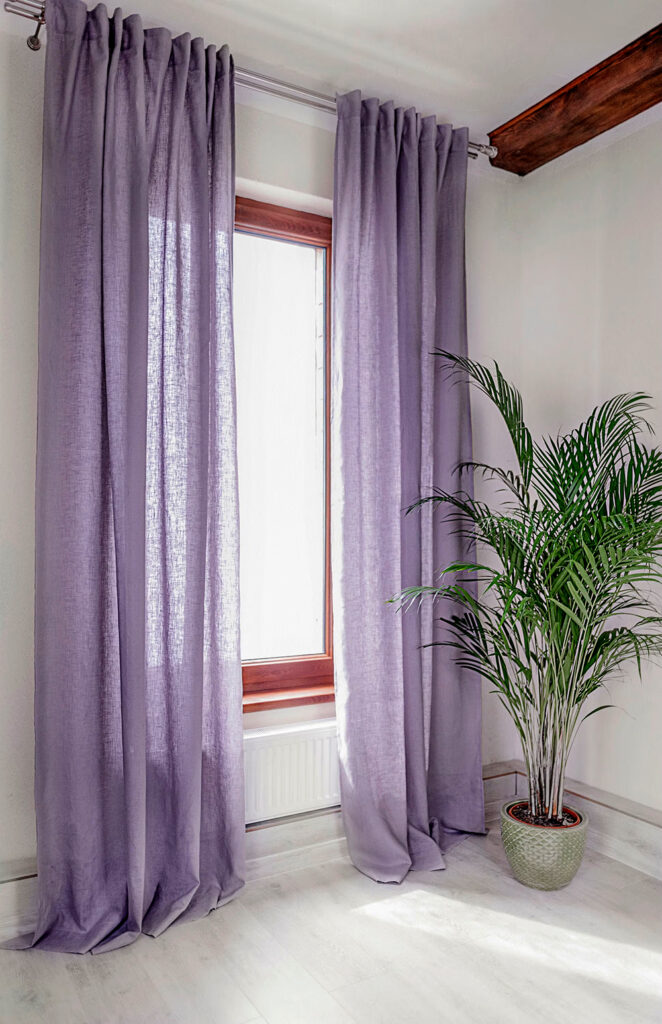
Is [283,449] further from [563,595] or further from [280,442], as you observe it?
[563,595]

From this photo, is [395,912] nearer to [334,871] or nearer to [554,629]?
[334,871]

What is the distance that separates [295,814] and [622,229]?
226cm

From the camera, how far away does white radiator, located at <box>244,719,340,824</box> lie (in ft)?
7.90

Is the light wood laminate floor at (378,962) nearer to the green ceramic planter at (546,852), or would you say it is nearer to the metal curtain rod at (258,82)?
the green ceramic planter at (546,852)

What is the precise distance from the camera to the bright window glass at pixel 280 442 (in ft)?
8.61

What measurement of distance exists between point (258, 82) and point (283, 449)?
114 centimetres

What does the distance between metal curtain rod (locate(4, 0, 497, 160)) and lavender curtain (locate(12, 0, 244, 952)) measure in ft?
0.19

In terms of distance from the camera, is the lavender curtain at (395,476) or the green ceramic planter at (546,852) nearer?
the green ceramic planter at (546,852)

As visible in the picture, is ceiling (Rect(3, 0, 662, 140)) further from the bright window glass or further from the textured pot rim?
the textured pot rim

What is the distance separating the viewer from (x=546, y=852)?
228cm

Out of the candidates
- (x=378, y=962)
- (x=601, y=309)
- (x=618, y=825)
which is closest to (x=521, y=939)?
(x=378, y=962)

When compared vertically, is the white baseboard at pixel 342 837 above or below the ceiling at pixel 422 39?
below

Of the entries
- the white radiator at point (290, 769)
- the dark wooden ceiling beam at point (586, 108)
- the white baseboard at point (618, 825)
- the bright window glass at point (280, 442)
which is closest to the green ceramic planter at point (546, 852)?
the white baseboard at point (618, 825)

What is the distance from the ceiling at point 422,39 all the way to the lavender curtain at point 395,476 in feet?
0.38
